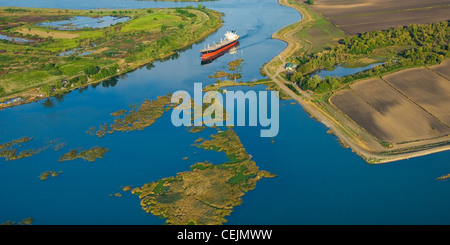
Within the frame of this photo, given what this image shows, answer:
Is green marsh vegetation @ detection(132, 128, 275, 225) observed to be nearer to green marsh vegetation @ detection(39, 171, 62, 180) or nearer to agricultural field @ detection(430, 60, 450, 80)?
green marsh vegetation @ detection(39, 171, 62, 180)

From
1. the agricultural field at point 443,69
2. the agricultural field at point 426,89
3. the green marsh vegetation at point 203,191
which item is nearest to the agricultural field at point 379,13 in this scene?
the agricultural field at point 443,69

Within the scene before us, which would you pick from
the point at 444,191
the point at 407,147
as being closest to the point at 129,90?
the point at 407,147

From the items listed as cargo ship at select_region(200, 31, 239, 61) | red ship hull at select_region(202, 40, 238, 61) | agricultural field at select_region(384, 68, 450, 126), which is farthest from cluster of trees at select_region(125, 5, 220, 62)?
agricultural field at select_region(384, 68, 450, 126)

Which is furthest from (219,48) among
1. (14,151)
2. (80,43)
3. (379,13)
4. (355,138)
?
(379,13)

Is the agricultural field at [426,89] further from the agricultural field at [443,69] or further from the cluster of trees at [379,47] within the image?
the cluster of trees at [379,47]

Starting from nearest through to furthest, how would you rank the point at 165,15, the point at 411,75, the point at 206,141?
the point at 206,141 < the point at 411,75 < the point at 165,15

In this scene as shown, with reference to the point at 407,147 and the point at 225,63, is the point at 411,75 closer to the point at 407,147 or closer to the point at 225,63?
the point at 407,147

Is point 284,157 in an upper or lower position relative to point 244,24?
lower

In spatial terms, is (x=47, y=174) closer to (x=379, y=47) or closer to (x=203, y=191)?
(x=203, y=191)
